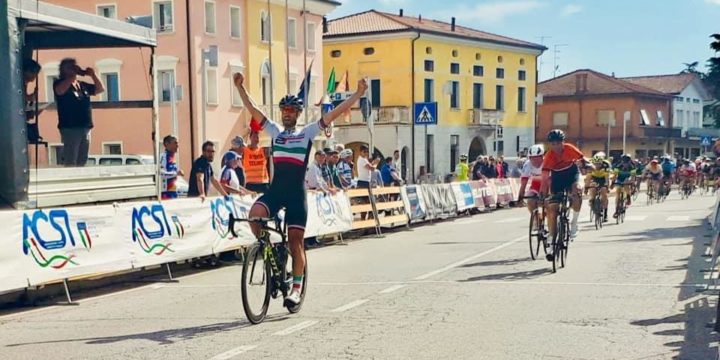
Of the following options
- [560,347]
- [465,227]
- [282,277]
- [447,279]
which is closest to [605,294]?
[447,279]

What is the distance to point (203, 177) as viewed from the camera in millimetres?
13258

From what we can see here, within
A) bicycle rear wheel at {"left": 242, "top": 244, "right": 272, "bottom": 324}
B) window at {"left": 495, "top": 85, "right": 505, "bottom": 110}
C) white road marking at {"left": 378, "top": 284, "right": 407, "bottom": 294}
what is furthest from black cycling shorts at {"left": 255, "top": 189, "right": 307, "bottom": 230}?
window at {"left": 495, "top": 85, "right": 505, "bottom": 110}

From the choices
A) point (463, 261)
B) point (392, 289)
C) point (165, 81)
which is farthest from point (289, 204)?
point (165, 81)

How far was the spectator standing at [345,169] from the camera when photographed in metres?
19.5

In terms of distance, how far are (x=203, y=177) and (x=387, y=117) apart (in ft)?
136

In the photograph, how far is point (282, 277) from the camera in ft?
26.8

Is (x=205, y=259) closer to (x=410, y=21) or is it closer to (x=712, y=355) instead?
(x=712, y=355)

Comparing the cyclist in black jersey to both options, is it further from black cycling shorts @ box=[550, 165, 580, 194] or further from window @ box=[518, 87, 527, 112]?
window @ box=[518, 87, 527, 112]

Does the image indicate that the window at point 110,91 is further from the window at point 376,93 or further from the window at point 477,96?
the window at point 477,96

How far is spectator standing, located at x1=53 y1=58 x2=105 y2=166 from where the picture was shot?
475 inches

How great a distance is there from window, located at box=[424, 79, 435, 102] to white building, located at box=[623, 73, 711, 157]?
3989cm

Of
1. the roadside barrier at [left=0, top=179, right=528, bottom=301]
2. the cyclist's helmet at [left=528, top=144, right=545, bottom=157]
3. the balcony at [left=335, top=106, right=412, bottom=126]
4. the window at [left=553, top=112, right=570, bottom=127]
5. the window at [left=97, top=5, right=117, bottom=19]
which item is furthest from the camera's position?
the window at [left=553, top=112, right=570, bottom=127]

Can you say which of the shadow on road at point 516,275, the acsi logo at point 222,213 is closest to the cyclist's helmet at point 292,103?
the shadow on road at point 516,275

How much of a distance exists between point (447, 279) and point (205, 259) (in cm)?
436
